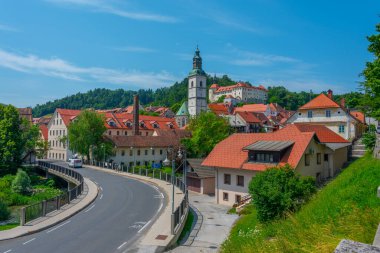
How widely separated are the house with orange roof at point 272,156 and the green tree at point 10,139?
34.7 meters

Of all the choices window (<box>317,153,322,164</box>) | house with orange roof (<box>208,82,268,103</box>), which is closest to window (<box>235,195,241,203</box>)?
window (<box>317,153,322,164</box>)

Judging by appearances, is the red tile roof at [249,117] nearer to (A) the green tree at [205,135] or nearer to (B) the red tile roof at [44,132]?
(A) the green tree at [205,135]

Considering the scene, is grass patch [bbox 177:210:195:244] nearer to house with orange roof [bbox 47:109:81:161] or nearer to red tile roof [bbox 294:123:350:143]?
red tile roof [bbox 294:123:350:143]

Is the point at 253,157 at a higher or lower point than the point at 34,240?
higher

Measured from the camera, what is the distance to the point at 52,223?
2288 centimetres

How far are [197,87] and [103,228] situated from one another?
92.1 metres

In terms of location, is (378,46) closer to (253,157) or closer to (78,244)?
(253,157)

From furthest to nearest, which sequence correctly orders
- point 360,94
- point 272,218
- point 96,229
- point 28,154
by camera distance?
point 28,154
point 360,94
point 96,229
point 272,218

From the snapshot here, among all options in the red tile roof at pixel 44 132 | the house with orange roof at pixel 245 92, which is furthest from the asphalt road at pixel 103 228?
the house with orange roof at pixel 245 92

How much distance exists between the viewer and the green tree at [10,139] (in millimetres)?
52312

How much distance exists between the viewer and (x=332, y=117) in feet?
159

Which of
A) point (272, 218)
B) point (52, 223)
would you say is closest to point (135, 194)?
point (52, 223)

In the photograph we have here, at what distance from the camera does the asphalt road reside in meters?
18.2

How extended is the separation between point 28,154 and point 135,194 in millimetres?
38075
